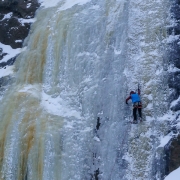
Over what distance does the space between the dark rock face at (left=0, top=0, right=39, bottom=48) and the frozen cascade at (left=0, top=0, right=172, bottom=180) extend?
1.71 ft

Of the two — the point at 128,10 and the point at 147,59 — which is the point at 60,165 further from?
the point at 128,10

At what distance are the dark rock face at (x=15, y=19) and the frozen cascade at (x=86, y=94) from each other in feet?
1.71

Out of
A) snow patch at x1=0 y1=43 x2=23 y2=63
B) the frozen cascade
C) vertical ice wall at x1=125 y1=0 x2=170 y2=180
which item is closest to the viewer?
vertical ice wall at x1=125 y1=0 x2=170 y2=180

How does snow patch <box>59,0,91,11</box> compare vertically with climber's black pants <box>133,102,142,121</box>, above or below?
above

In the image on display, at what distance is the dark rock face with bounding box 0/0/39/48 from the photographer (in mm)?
12273

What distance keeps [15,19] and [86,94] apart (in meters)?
4.74

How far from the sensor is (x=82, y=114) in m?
9.80

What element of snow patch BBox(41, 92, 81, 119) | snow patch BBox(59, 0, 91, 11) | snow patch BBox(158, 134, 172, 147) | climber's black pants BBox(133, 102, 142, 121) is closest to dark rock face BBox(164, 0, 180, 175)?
snow patch BBox(158, 134, 172, 147)

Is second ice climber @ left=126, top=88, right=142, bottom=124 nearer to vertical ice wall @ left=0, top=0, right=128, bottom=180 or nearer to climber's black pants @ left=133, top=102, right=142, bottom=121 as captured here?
climber's black pants @ left=133, top=102, right=142, bottom=121

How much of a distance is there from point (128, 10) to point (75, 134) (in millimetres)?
4787

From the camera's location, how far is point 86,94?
10.1 meters

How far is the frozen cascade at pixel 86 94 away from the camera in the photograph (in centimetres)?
905

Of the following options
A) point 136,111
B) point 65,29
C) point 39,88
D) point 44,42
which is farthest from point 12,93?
point 136,111

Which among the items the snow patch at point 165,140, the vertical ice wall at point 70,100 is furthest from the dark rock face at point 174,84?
the vertical ice wall at point 70,100
